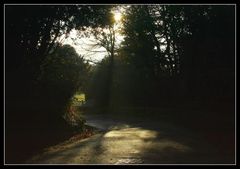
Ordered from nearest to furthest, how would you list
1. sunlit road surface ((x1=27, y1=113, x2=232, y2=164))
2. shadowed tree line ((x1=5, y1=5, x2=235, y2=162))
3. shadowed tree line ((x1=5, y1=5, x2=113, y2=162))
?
sunlit road surface ((x1=27, y1=113, x2=232, y2=164))
shadowed tree line ((x1=5, y1=5, x2=113, y2=162))
shadowed tree line ((x1=5, y1=5, x2=235, y2=162))

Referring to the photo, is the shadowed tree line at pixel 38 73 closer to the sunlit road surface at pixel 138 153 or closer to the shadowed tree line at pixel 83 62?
the shadowed tree line at pixel 83 62

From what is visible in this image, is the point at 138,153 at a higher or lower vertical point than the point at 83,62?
lower

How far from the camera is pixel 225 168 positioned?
1280 cm

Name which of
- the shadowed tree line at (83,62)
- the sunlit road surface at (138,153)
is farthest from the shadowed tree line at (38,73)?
the sunlit road surface at (138,153)

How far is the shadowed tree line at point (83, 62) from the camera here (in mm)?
19266

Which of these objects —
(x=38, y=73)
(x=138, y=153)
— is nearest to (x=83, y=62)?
(x=38, y=73)

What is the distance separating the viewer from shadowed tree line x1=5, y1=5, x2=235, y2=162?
19.3 metres

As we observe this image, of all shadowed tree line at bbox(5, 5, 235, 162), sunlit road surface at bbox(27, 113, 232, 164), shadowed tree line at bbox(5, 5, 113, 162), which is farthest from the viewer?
shadowed tree line at bbox(5, 5, 235, 162)

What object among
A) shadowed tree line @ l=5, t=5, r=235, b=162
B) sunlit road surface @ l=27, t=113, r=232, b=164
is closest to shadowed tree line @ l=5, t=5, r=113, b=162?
shadowed tree line @ l=5, t=5, r=235, b=162

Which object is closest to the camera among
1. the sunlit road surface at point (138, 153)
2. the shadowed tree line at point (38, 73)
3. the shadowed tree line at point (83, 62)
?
the sunlit road surface at point (138, 153)

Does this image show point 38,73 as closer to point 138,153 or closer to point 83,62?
point 83,62

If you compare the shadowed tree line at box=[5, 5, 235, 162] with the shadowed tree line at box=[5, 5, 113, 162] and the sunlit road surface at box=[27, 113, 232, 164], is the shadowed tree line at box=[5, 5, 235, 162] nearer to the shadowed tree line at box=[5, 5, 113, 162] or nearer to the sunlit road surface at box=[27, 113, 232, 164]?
the shadowed tree line at box=[5, 5, 113, 162]

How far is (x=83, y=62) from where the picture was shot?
100 ft

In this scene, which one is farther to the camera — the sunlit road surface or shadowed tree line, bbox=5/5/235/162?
shadowed tree line, bbox=5/5/235/162
